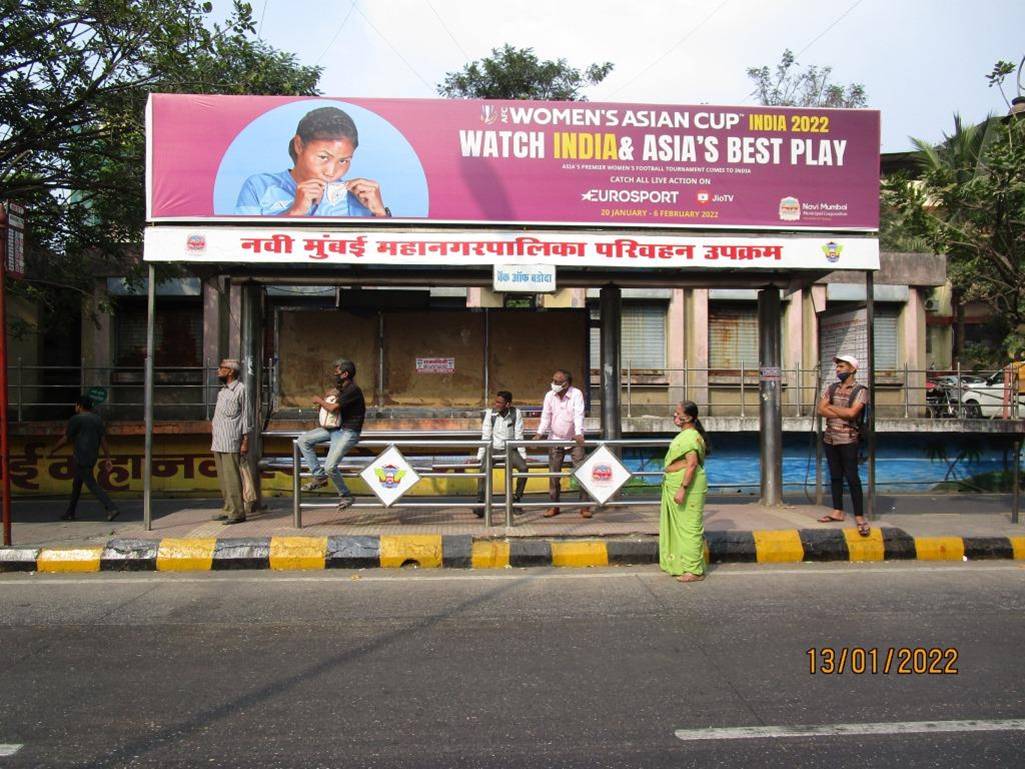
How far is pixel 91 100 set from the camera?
1086cm

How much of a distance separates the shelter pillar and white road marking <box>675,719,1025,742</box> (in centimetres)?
659

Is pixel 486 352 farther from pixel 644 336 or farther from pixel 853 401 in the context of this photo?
pixel 644 336

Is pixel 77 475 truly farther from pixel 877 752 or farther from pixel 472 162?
pixel 877 752

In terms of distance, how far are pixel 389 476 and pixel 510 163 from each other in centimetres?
347

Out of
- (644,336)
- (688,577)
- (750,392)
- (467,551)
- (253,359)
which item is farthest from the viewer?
(750,392)

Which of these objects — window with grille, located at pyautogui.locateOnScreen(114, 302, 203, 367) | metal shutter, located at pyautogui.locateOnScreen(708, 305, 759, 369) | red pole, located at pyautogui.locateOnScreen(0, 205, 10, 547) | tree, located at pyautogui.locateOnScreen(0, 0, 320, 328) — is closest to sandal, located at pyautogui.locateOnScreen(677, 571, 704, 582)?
red pole, located at pyautogui.locateOnScreen(0, 205, 10, 547)

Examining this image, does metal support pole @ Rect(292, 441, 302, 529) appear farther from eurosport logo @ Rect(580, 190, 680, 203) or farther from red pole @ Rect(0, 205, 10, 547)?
eurosport logo @ Rect(580, 190, 680, 203)

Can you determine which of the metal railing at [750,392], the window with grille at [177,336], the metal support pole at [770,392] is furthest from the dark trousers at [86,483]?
the metal railing at [750,392]

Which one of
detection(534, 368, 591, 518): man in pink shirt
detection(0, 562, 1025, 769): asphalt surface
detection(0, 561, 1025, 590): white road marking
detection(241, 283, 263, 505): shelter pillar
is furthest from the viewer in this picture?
detection(241, 283, 263, 505): shelter pillar

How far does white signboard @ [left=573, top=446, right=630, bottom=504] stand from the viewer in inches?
336

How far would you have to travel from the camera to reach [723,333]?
58.2 ft

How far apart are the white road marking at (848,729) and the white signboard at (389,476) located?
4.91 m

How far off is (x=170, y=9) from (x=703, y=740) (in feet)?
35.2

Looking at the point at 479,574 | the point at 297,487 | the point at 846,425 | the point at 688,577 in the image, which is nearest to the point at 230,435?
the point at 297,487
